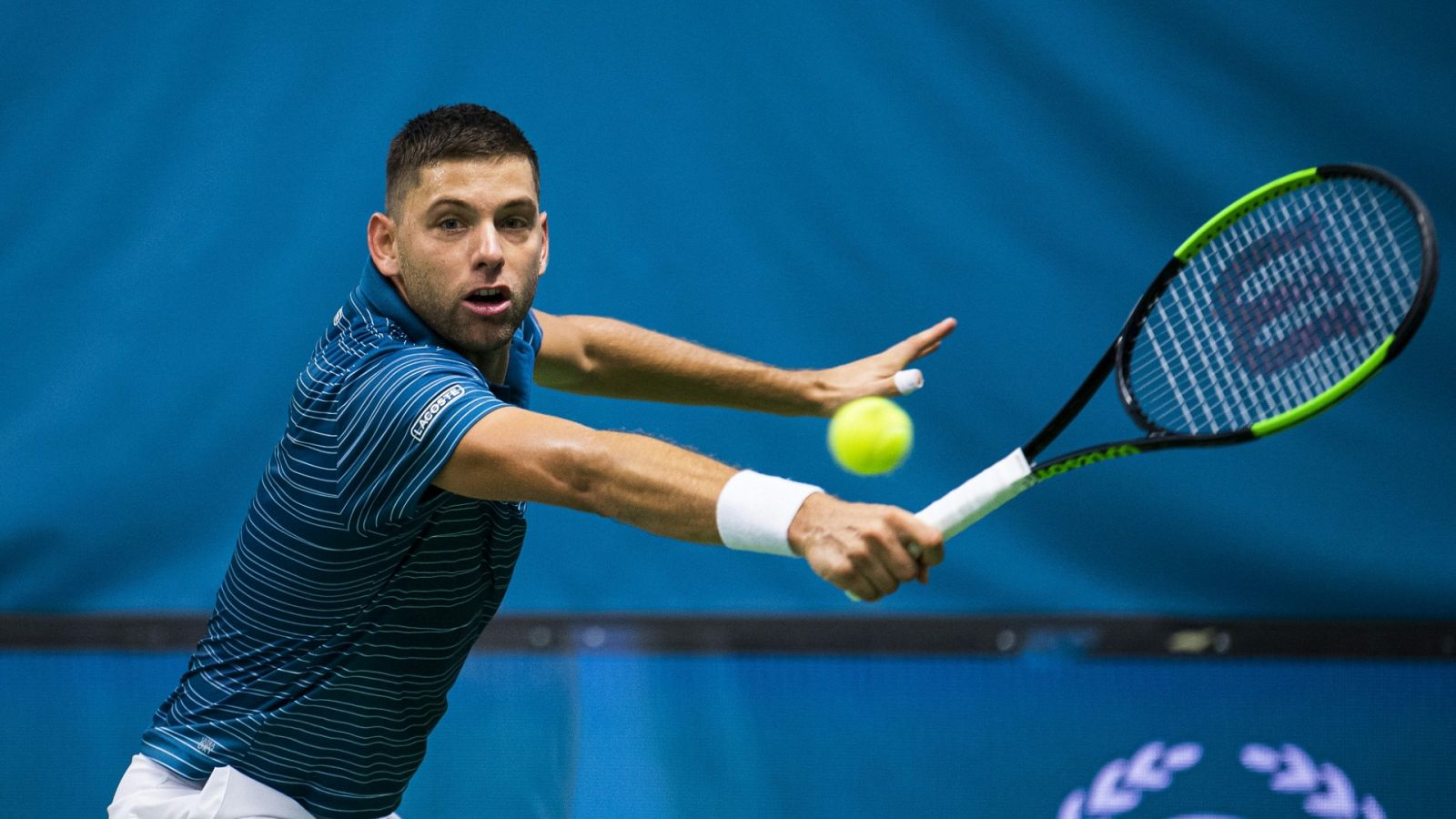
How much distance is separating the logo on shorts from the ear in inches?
19.8

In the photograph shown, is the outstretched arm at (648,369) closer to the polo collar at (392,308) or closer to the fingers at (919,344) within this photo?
the fingers at (919,344)

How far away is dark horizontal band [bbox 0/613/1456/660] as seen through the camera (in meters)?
4.31

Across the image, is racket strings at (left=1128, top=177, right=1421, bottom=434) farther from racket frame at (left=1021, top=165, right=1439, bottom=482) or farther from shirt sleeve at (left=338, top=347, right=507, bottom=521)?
shirt sleeve at (left=338, top=347, right=507, bottom=521)

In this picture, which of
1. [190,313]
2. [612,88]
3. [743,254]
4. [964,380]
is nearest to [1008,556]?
[964,380]

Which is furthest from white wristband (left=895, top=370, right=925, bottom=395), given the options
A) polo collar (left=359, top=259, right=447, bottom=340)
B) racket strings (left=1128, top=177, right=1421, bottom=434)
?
polo collar (left=359, top=259, right=447, bottom=340)

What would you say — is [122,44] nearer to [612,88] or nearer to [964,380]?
[612,88]

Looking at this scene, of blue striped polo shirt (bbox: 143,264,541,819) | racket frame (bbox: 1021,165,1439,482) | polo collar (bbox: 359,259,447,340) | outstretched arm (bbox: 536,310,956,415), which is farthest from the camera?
outstretched arm (bbox: 536,310,956,415)

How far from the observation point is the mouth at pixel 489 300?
94.6 inches

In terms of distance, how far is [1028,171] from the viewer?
14.5 ft

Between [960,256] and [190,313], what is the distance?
2.28 meters

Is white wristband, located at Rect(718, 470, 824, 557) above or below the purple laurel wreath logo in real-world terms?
below

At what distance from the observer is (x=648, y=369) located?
3.16 meters

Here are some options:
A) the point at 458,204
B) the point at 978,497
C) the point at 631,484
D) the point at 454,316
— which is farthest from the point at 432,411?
the point at 978,497

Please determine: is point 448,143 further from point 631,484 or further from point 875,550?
point 875,550
